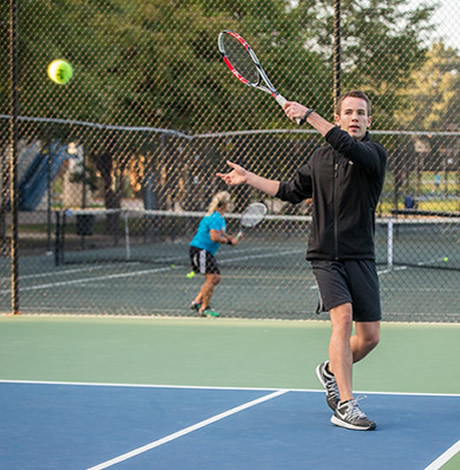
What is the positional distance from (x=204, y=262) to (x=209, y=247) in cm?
21

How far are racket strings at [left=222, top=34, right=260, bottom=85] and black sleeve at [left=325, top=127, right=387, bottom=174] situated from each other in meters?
1.38

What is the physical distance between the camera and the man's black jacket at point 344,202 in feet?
18.3

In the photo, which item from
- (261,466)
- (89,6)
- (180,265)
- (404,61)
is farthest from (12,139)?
(404,61)

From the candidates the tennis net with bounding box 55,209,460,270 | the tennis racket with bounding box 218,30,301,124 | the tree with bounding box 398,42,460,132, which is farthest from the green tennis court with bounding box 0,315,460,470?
the tree with bounding box 398,42,460,132

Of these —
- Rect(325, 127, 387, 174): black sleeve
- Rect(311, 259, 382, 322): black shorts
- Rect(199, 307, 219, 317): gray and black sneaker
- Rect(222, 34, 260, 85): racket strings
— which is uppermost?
Rect(222, 34, 260, 85): racket strings

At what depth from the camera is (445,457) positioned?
4.86 metres

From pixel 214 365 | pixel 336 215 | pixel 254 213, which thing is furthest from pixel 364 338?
pixel 254 213

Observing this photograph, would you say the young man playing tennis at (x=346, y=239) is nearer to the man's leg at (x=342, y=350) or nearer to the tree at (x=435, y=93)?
the man's leg at (x=342, y=350)

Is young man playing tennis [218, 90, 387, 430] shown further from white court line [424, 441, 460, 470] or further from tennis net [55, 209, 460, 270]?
tennis net [55, 209, 460, 270]

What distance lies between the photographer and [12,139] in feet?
33.6

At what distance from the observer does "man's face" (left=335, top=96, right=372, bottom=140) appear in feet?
18.3

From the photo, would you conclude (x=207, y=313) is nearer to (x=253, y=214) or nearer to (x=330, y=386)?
(x=253, y=214)

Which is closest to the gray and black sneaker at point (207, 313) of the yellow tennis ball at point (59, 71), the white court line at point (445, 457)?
the yellow tennis ball at point (59, 71)

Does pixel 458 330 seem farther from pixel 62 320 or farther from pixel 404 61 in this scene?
pixel 404 61
